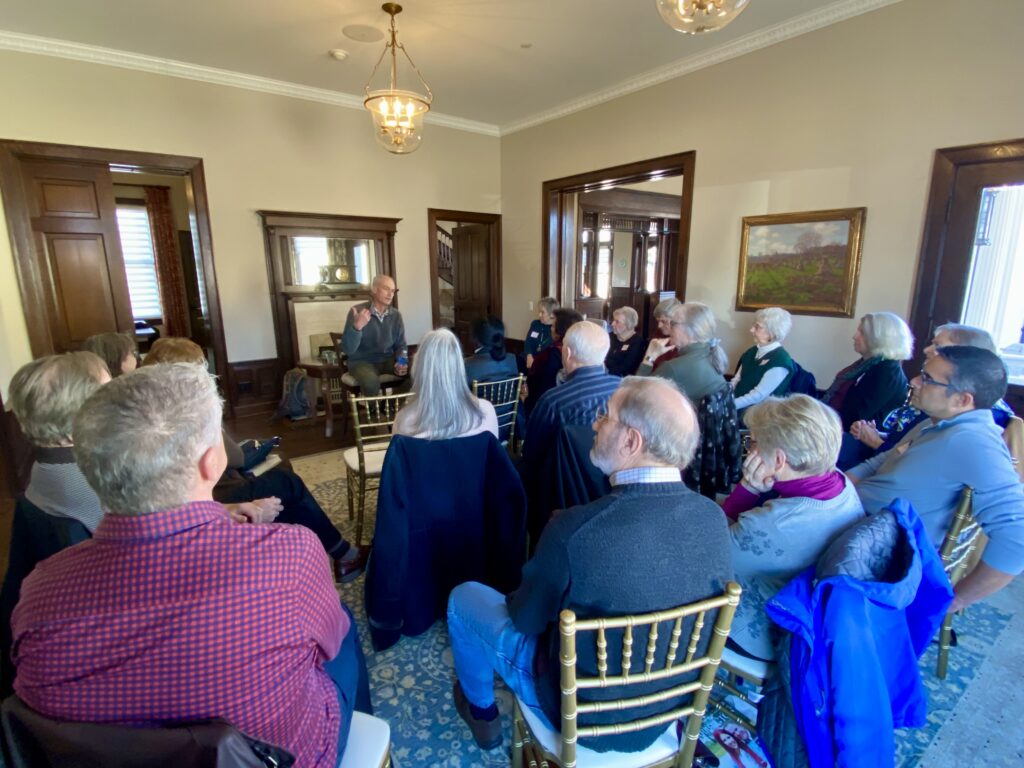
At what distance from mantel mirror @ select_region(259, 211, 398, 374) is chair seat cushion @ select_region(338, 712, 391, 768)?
487 centimetres

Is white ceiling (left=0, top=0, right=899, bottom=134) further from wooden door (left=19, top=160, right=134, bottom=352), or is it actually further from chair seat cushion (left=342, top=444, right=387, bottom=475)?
chair seat cushion (left=342, top=444, right=387, bottom=475)

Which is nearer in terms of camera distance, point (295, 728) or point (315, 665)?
point (295, 728)

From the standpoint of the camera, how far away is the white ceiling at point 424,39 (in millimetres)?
3480

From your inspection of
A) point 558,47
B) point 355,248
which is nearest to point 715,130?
point 558,47

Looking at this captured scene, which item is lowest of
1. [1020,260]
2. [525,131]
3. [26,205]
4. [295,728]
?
[295,728]

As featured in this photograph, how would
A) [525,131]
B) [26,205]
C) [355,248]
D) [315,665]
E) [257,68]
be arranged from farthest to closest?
[525,131], [355,248], [257,68], [26,205], [315,665]

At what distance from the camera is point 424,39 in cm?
396

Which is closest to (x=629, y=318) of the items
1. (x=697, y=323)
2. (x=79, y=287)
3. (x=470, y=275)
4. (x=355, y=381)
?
(x=697, y=323)

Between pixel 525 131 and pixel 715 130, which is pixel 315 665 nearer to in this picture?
pixel 715 130

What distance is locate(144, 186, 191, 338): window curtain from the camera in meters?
6.84

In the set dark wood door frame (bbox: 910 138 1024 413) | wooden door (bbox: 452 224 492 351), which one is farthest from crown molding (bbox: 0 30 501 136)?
dark wood door frame (bbox: 910 138 1024 413)

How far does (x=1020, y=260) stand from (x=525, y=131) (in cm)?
495

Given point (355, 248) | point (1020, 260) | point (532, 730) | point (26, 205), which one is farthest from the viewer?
point (355, 248)

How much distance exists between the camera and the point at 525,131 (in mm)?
6176
